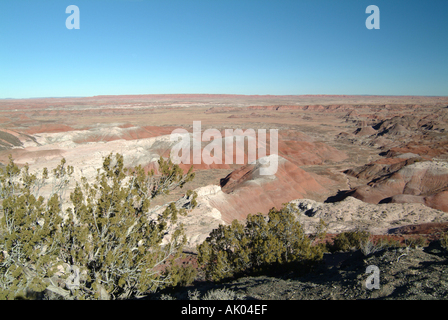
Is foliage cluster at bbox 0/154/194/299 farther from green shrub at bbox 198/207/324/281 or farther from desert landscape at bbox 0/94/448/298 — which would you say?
green shrub at bbox 198/207/324/281

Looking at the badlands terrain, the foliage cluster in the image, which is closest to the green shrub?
the foliage cluster

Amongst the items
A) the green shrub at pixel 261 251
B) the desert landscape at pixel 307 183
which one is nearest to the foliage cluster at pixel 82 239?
the desert landscape at pixel 307 183

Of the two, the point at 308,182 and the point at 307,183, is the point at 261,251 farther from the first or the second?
the point at 308,182

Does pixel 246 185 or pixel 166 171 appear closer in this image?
pixel 166 171

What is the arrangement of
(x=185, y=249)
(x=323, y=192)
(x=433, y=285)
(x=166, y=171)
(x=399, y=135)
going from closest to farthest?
(x=433, y=285) < (x=166, y=171) < (x=185, y=249) < (x=323, y=192) < (x=399, y=135)

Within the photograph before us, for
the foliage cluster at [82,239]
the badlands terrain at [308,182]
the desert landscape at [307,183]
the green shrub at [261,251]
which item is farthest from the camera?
the badlands terrain at [308,182]

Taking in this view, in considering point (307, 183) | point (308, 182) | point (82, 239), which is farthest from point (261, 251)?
point (308, 182)

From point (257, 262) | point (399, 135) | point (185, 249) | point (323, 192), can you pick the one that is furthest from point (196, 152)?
point (399, 135)

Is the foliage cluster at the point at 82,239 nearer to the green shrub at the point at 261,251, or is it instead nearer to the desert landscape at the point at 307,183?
the desert landscape at the point at 307,183

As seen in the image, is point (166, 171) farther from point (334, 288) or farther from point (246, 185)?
point (246, 185)
